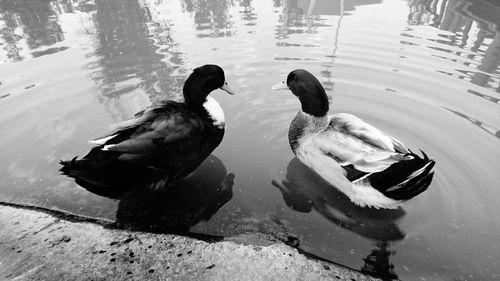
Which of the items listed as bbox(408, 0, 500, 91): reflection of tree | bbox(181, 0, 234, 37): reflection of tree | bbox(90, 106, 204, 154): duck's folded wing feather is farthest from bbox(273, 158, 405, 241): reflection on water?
bbox(181, 0, 234, 37): reflection of tree

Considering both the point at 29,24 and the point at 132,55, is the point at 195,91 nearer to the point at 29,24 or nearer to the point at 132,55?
the point at 132,55

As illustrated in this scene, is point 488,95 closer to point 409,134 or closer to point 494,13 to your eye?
point 409,134

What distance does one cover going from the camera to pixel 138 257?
226 cm

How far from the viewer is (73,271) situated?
83.7 inches

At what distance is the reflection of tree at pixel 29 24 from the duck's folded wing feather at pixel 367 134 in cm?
541

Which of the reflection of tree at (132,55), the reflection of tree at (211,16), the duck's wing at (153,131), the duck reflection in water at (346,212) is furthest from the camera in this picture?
the reflection of tree at (211,16)

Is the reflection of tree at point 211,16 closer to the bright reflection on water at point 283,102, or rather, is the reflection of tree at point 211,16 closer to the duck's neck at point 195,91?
the bright reflection on water at point 283,102

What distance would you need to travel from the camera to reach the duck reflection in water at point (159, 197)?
2654 mm

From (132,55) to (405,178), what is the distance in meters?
4.82

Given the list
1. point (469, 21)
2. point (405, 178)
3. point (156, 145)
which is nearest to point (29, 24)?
point (156, 145)

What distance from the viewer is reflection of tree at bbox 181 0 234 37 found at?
690cm

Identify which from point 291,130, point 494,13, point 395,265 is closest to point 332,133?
point 291,130

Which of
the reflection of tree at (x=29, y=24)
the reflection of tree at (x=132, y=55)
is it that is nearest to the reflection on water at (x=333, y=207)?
the reflection of tree at (x=132, y=55)

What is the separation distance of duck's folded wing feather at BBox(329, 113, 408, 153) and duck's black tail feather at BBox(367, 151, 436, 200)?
27 cm
